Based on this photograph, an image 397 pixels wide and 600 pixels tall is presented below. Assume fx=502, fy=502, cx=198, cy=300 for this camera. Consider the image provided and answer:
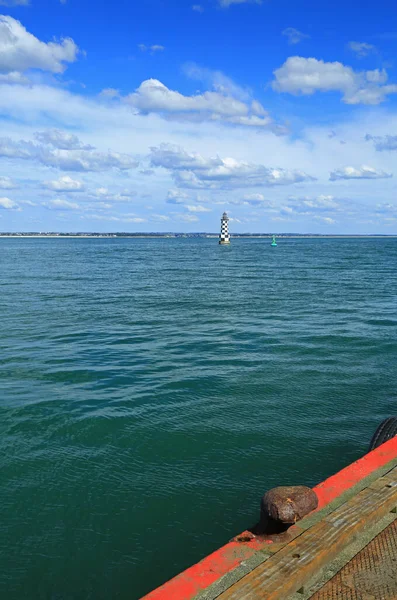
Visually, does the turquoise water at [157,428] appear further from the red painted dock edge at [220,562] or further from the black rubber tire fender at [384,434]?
the red painted dock edge at [220,562]

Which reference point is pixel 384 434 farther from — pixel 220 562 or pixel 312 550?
pixel 220 562

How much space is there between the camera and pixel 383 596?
426 cm

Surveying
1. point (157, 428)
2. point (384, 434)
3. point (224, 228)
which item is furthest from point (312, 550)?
point (224, 228)

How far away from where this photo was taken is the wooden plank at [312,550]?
4.16 m

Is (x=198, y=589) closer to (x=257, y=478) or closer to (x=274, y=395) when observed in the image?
(x=257, y=478)

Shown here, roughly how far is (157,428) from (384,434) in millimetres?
4634

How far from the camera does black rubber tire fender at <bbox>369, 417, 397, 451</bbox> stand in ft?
27.7

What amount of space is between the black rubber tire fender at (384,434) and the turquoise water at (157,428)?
1.03 m

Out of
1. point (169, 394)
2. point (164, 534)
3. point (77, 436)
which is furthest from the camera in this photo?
point (169, 394)

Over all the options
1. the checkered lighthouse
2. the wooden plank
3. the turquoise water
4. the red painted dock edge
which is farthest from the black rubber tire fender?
the checkered lighthouse

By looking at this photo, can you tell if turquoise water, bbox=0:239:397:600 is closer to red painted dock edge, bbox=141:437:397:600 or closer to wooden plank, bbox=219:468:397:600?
red painted dock edge, bbox=141:437:397:600

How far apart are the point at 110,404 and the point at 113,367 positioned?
323 centimetres

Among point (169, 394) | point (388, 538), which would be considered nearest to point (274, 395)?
point (169, 394)

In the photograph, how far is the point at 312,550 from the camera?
15.2 ft
